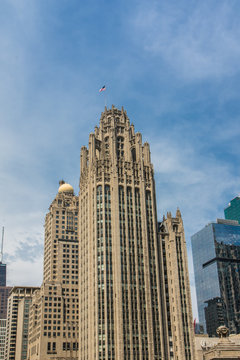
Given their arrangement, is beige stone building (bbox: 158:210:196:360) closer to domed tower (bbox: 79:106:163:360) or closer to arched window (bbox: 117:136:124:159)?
domed tower (bbox: 79:106:163:360)

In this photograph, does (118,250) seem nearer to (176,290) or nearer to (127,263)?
(127,263)

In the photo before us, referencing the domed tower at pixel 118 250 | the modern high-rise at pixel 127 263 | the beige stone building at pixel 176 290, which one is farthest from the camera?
the beige stone building at pixel 176 290

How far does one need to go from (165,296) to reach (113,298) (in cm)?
1978

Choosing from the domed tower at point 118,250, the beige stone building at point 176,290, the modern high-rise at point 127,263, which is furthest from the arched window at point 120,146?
the beige stone building at point 176,290

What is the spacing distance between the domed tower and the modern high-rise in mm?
273

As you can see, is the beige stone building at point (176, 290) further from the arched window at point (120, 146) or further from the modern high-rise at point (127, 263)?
the arched window at point (120, 146)

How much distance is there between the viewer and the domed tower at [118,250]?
5207 inches

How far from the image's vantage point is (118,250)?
142 m

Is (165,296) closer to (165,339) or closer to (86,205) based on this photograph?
(165,339)

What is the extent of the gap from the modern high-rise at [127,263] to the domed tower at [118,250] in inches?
10.7

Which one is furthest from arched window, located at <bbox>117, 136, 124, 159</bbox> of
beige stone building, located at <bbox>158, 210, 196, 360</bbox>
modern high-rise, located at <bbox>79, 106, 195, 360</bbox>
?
beige stone building, located at <bbox>158, 210, 196, 360</bbox>

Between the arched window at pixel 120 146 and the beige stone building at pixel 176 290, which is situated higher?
the arched window at pixel 120 146

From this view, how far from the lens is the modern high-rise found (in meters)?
133

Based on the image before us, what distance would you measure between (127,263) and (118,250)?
Answer: 483 cm
